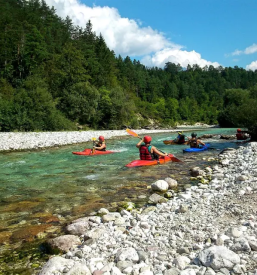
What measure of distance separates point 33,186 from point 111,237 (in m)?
4.54

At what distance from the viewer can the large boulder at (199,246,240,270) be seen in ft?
8.75

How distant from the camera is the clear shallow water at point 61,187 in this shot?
5.09m

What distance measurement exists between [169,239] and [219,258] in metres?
0.96

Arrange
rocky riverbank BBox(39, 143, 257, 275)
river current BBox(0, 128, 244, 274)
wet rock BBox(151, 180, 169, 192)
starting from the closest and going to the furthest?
rocky riverbank BBox(39, 143, 257, 275) < river current BBox(0, 128, 244, 274) < wet rock BBox(151, 180, 169, 192)

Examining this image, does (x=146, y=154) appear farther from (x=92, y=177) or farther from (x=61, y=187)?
(x=61, y=187)

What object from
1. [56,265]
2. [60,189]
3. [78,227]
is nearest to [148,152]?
[60,189]

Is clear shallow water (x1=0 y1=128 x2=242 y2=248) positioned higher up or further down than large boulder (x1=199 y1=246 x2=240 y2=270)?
further down

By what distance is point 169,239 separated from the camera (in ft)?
11.7

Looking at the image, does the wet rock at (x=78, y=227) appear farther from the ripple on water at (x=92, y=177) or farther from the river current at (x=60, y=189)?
the ripple on water at (x=92, y=177)

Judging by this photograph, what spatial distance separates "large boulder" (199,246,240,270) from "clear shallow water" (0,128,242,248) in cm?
298

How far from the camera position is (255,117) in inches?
742

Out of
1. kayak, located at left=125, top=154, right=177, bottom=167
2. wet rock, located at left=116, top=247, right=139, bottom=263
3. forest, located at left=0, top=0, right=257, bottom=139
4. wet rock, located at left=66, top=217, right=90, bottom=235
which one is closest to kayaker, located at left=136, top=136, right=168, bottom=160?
kayak, located at left=125, top=154, right=177, bottom=167

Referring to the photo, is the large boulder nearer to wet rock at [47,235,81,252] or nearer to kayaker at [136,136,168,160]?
wet rock at [47,235,81,252]

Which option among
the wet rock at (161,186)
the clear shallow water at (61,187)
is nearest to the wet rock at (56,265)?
the clear shallow water at (61,187)
